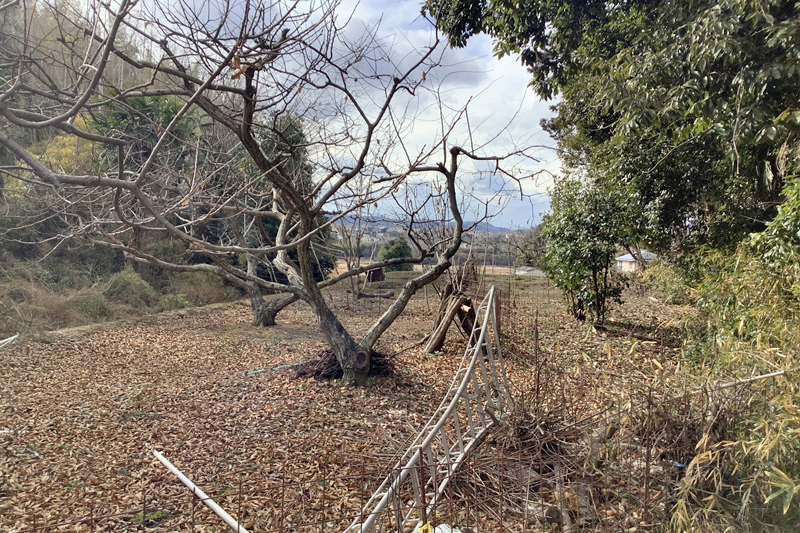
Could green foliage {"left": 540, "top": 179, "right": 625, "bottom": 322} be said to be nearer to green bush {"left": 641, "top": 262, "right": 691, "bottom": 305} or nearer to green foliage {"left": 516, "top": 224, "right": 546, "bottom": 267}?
green foliage {"left": 516, "top": 224, "right": 546, "bottom": 267}

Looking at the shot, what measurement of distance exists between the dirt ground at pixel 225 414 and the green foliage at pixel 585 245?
510 millimetres

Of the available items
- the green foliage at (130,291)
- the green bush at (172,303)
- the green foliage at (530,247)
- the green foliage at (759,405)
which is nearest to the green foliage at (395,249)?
the green foliage at (530,247)

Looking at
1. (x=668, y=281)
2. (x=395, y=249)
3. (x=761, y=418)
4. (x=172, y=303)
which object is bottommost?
(x=172, y=303)

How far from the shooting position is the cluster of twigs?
5.13m

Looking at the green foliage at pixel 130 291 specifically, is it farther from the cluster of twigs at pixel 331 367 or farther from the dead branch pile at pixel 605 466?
the dead branch pile at pixel 605 466

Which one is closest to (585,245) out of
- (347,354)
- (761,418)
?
(347,354)

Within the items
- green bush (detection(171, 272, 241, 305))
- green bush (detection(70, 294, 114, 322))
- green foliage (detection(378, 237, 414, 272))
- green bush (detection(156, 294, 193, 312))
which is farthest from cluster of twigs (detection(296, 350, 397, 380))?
green foliage (detection(378, 237, 414, 272))

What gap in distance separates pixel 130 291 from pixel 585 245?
28.1 ft

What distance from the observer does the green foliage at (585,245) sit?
22.7 ft

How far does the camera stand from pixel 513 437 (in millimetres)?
2930

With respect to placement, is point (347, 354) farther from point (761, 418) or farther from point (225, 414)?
point (761, 418)

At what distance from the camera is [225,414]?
4332 mm

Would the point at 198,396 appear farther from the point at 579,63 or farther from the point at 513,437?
the point at 579,63

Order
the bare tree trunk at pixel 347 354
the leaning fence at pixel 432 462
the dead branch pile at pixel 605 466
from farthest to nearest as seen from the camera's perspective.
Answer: the bare tree trunk at pixel 347 354, the dead branch pile at pixel 605 466, the leaning fence at pixel 432 462
